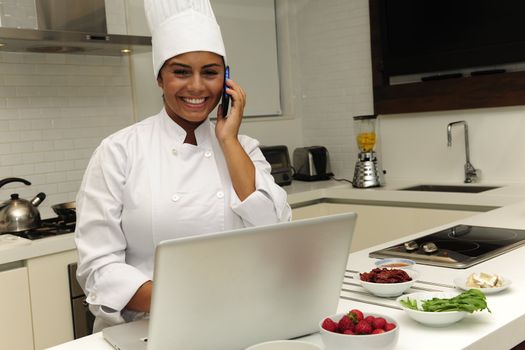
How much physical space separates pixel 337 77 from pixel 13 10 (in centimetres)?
229

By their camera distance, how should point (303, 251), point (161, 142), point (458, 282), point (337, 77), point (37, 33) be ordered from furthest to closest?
point (337, 77) < point (37, 33) < point (161, 142) < point (458, 282) < point (303, 251)

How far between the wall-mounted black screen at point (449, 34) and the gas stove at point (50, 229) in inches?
89.6

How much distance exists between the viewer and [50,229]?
9.88 ft

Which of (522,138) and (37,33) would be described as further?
(522,138)

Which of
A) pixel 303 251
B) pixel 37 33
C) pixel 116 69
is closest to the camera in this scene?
pixel 303 251

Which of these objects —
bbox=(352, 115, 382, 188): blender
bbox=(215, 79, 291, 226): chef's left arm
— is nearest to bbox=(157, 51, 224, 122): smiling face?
bbox=(215, 79, 291, 226): chef's left arm

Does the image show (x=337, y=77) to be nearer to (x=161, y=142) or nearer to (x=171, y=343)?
(x=161, y=142)

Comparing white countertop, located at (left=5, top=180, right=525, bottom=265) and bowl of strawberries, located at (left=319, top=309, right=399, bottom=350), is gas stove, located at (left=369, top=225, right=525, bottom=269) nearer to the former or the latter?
bowl of strawberries, located at (left=319, top=309, right=399, bottom=350)

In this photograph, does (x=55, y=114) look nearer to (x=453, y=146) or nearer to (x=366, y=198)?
(x=366, y=198)

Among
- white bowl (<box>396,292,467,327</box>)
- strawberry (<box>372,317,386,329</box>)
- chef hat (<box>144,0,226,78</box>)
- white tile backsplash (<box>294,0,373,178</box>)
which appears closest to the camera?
strawberry (<box>372,317,386,329</box>)

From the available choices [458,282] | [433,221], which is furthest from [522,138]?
[458,282]

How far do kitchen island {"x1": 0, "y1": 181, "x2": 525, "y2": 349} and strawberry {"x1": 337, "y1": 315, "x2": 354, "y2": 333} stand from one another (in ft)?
0.39

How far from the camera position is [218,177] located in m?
1.78

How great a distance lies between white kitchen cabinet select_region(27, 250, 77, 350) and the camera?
2760 mm
